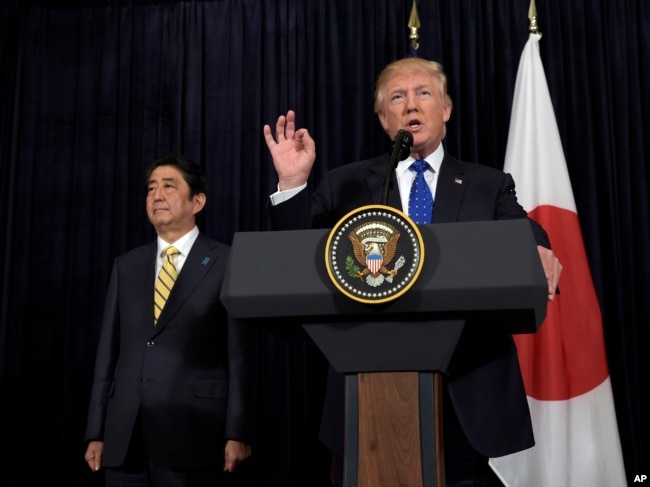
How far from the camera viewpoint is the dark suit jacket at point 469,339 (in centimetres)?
154

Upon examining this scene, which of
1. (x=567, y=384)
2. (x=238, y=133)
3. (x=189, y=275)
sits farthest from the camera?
(x=238, y=133)

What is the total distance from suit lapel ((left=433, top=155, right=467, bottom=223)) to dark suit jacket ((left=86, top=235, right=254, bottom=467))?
1.07 m

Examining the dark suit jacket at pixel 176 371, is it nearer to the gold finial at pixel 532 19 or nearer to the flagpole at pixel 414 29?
the flagpole at pixel 414 29

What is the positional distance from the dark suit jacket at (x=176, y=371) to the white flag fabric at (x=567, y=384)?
3.61 feet

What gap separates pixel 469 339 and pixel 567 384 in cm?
185

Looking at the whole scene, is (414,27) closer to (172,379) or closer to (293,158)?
(172,379)

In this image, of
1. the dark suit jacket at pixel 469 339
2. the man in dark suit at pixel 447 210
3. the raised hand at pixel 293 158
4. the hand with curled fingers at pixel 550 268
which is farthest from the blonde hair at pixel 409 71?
the hand with curled fingers at pixel 550 268

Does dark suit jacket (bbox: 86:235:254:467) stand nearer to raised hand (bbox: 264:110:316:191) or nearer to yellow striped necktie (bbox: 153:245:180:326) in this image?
yellow striped necktie (bbox: 153:245:180:326)

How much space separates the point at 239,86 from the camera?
12.8 ft

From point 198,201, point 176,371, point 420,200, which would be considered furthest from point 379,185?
point 198,201

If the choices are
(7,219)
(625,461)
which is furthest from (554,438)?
(7,219)

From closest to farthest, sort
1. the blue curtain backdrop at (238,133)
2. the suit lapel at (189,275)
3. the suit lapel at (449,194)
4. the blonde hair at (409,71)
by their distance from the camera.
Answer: the suit lapel at (449,194)
the blonde hair at (409,71)
the suit lapel at (189,275)
the blue curtain backdrop at (238,133)

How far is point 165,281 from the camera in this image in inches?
108

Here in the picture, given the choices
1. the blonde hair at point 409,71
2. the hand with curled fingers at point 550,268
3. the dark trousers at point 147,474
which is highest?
the blonde hair at point 409,71
